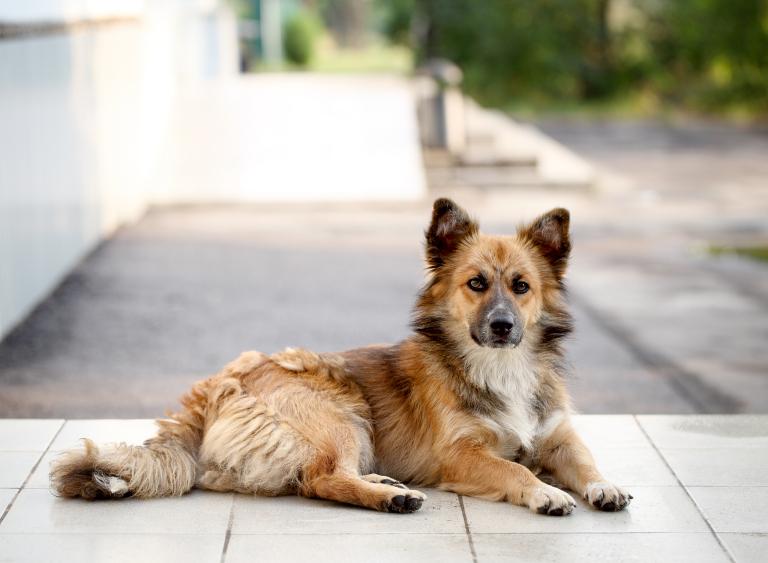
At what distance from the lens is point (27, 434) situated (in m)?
5.79

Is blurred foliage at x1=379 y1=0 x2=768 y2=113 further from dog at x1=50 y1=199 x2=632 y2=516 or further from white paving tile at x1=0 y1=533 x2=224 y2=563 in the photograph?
white paving tile at x1=0 y1=533 x2=224 y2=563

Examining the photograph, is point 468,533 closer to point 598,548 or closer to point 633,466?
point 598,548

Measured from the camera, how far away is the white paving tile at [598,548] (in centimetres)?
→ 437

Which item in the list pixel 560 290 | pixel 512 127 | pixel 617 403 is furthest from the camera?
pixel 512 127

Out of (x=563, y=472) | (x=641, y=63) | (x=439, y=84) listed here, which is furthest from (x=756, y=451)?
(x=641, y=63)

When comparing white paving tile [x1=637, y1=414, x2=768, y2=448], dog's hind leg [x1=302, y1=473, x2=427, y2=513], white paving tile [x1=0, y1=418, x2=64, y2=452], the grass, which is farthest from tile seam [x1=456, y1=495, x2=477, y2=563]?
the grass

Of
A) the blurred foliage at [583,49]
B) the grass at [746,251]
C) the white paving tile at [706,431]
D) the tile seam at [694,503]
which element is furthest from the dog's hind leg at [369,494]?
the blurred foliage at [583,49]

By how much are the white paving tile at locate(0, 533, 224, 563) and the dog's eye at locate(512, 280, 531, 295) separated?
1.57 meters

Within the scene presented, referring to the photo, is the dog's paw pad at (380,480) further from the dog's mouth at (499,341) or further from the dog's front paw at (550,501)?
the dog's mouth at (499,341)

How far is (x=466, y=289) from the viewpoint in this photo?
16.7 feet

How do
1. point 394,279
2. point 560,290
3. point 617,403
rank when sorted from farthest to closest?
point 394,279
point 617,403
point 560,290

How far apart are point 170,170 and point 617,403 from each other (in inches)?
429

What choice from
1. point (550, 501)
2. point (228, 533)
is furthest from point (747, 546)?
point (228, 533)

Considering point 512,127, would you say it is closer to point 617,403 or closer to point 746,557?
point 617,403
